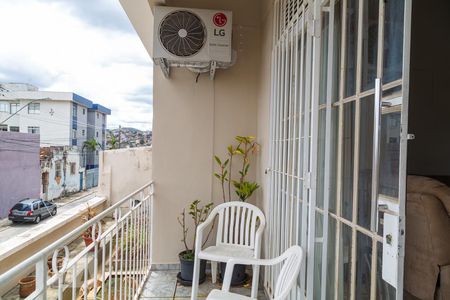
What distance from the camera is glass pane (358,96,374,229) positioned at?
1.02 meters

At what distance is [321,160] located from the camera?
147 centimetres

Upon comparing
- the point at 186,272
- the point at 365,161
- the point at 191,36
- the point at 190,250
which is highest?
→ the point at 191,36

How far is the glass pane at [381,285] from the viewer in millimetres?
887

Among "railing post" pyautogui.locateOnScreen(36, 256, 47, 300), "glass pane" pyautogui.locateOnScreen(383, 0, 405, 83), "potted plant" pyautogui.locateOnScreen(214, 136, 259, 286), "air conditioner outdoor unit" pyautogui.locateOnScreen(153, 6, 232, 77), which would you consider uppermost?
"air conditioner outdoor unit" pyautogui.locateOnScreen(153, 6, 232, 77)

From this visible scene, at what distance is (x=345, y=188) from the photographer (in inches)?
48.4

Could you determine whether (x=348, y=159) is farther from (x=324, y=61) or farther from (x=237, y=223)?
(x=237, y=223)

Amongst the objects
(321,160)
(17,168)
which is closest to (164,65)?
(321,160)

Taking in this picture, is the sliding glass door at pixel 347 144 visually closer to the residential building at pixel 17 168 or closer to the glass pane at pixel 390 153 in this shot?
the glass pane at pixel 390 153

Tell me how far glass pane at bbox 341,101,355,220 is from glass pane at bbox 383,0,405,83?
27cm

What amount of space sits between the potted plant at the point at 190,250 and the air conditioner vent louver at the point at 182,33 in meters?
1.55

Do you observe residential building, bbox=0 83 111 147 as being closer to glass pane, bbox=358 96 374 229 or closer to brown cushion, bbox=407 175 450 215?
glass pane, bbox=358 96 374 229

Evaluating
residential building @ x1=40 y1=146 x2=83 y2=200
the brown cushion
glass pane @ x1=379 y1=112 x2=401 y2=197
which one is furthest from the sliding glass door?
residential building @ x1=40 y1=146 x2=83 y2=200

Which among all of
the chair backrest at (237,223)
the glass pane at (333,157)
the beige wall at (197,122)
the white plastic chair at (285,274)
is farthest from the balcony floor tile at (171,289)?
the glass pane at (333,157)

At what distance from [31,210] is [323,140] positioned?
11.4 feet
